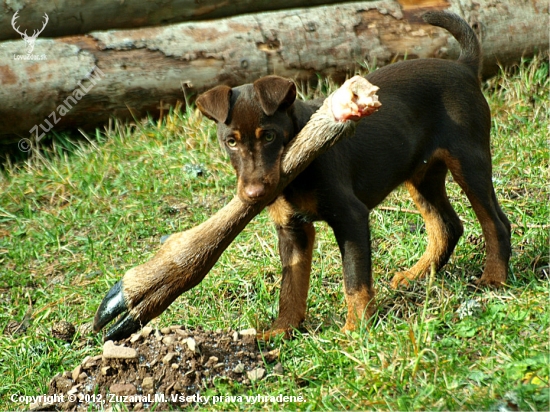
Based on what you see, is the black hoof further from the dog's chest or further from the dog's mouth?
the dog's chest

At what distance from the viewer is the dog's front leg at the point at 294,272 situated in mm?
4605

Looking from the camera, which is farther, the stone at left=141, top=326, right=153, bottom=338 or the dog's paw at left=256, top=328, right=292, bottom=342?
the dog's paw at left=256, top=328, right=292, bottom=342

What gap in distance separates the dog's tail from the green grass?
117 cm

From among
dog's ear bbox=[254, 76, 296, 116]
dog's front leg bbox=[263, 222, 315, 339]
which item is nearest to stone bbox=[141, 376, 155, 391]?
dog's front leg bbox=[263, 222, 315, 339]

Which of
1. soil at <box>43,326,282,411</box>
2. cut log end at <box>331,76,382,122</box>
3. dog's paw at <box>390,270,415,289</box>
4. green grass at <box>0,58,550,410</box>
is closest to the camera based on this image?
green grass at <box>0,58,550,410</box>

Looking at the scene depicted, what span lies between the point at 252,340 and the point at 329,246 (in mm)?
1437

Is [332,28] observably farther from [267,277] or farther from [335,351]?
[335,351]

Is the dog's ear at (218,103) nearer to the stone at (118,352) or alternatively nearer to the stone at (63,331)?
the stone at (118,352)

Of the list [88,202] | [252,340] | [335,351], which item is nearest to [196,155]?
[88,202]

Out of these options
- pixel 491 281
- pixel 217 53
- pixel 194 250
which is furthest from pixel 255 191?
pixel 217 53

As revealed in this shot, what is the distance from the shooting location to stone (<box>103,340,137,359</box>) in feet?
13.0

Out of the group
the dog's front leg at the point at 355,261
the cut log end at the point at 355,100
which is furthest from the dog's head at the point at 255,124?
the dog's front leg at the point at 355,261

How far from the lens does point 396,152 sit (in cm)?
468

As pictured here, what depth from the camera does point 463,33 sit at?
5.04m
